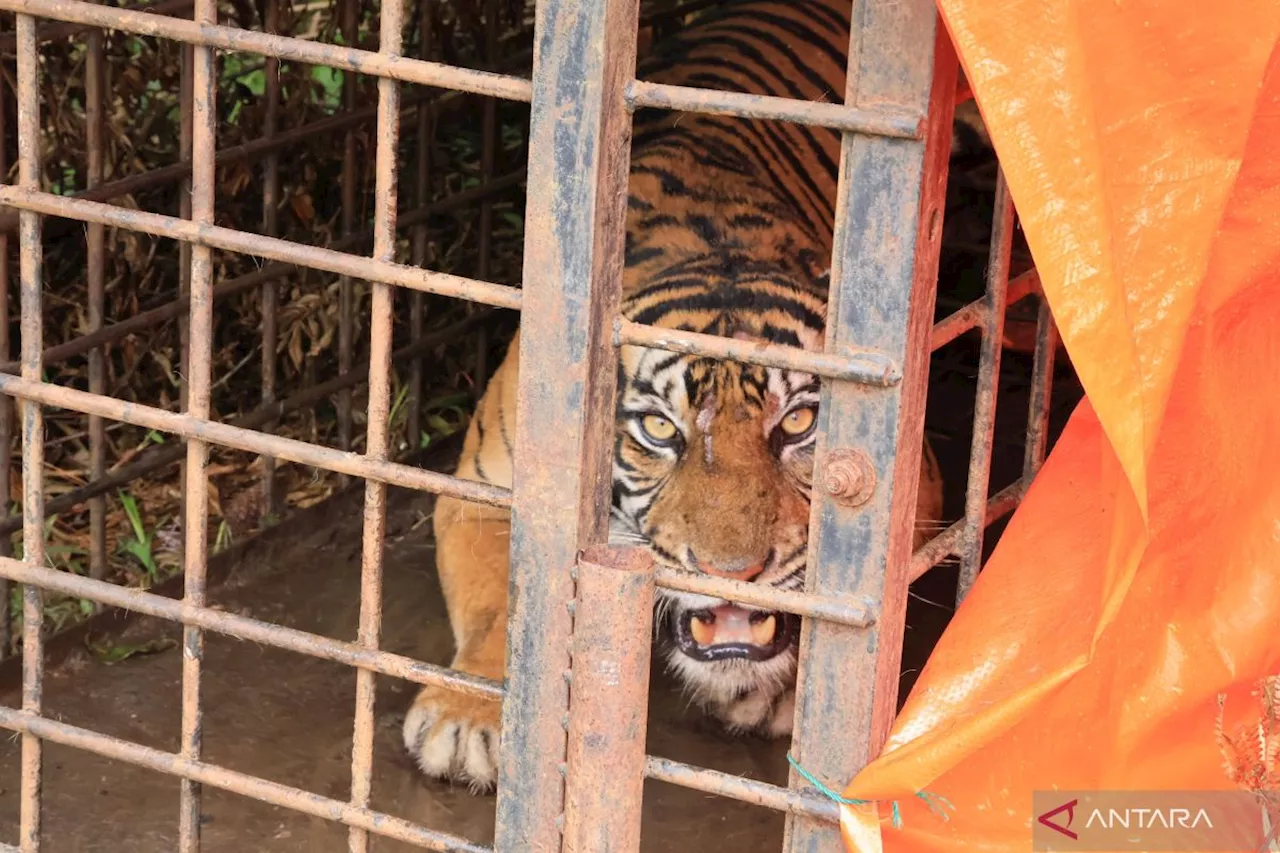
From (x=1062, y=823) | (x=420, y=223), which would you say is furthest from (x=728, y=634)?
(x=420, y=223)

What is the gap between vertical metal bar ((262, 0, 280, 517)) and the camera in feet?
8.92

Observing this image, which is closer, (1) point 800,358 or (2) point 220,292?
(1) point 800,358

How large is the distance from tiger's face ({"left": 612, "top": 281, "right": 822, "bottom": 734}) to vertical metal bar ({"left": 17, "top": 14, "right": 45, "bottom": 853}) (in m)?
0.82

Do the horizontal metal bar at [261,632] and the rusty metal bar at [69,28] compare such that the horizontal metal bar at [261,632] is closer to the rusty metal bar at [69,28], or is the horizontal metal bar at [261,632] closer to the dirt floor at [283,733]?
the dirt floor at [283,733]

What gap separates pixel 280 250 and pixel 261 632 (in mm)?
367

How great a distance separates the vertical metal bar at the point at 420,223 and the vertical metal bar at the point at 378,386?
1535mm

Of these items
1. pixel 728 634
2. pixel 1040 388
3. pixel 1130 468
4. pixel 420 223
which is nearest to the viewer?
pixel 1130 468

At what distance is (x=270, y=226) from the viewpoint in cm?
268

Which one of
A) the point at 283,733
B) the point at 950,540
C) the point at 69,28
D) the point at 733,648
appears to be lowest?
the point at 283,733

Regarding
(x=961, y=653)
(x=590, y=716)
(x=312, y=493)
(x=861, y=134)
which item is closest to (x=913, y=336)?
(x=861, y=134)

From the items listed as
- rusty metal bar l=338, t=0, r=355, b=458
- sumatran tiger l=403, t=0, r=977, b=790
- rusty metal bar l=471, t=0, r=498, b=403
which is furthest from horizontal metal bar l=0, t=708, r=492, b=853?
rusty metal bar l=471, t=0, r=498, b=403

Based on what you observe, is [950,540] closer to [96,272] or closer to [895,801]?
[895,801]

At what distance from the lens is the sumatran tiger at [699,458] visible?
225cm

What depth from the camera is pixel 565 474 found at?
1.48 metres
